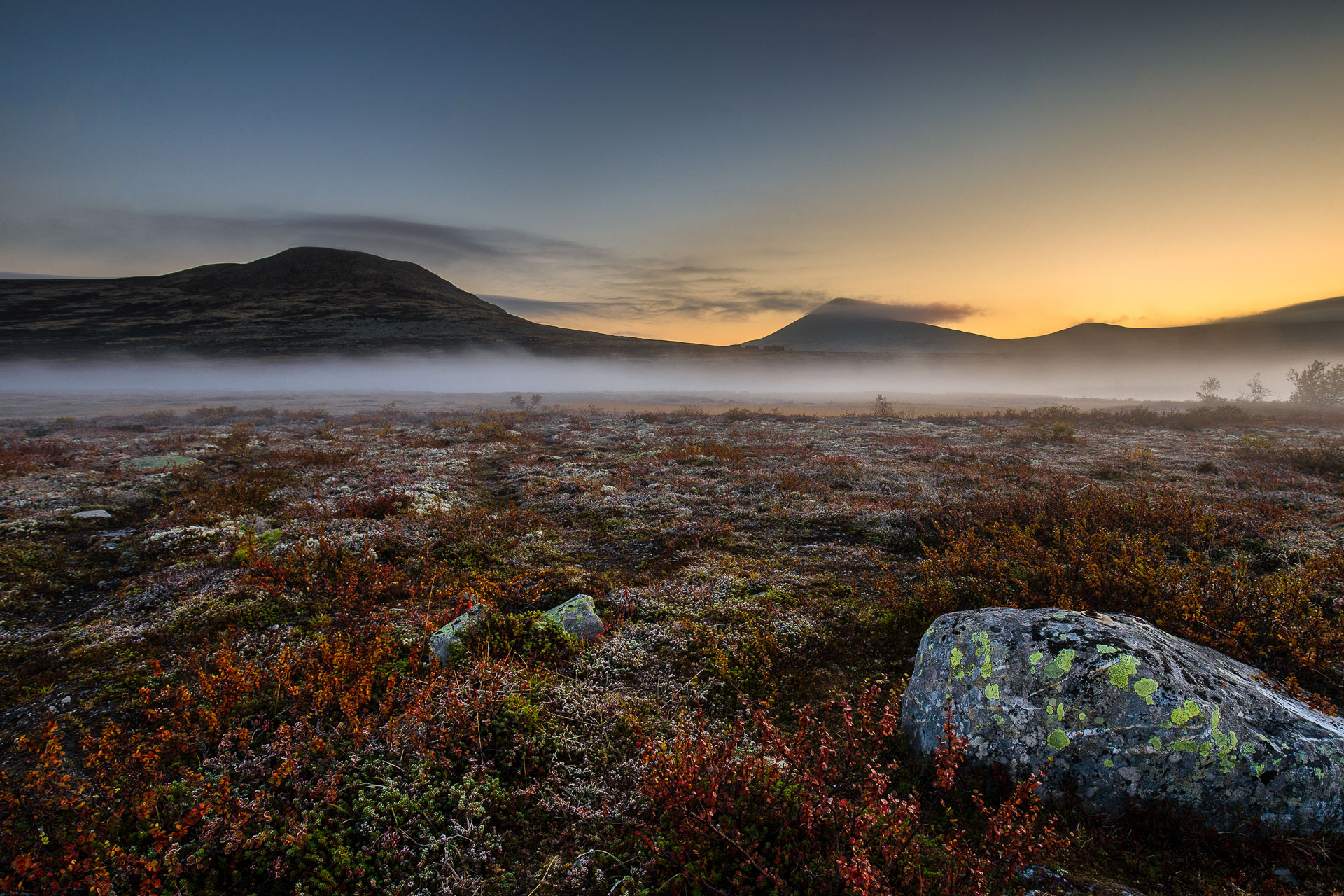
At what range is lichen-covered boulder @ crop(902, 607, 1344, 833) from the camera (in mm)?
3656

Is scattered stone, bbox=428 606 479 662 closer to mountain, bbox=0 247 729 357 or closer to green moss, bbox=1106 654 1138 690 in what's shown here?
green moss, bbox=1106 654 1138 690

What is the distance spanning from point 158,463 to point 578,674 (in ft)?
66.6

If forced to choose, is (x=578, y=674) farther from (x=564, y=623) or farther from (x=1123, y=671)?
(x=1123, y=671)

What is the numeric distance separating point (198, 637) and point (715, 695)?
23.3ft

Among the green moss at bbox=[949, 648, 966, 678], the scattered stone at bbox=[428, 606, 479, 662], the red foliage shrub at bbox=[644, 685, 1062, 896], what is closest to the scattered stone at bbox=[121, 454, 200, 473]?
the scattered stone at bbox=[428, 606, 479, 662]

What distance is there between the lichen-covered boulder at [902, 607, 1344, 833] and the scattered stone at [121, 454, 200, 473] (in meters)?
23.1

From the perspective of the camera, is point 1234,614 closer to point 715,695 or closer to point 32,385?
point 715,695

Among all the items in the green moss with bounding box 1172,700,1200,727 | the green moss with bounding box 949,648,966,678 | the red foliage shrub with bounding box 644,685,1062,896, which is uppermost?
the green moss with bounding box 1172,700,1200,727

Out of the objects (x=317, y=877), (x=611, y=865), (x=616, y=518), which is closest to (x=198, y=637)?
A: (x=317, y=877)

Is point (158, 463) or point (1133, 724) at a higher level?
point (1133, 724)

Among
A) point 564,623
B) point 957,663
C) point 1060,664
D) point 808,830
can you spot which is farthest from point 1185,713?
point 564,623

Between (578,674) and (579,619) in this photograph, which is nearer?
(578,674)

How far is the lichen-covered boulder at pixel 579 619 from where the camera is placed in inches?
270

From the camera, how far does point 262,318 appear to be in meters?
140
